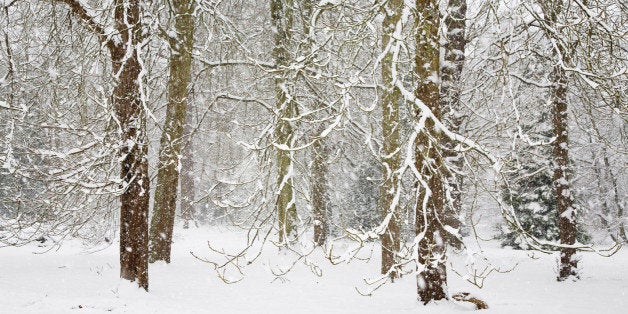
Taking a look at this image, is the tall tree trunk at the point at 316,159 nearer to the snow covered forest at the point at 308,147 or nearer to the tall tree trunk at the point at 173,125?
the snow covered forest at the point at 308,147

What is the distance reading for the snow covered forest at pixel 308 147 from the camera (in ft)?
15.7

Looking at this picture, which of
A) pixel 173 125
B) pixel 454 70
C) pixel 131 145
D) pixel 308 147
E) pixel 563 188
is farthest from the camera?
pixel 563 188

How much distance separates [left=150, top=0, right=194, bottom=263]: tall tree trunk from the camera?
384 inches

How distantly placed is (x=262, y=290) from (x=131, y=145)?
384 centimetres

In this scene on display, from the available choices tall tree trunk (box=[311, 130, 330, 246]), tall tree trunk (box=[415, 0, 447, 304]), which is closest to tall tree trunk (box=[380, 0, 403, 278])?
tall tree trunk (box=[415, 0, 447, 304])

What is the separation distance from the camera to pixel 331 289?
9336mm

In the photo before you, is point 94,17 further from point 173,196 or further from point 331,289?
point 331,289

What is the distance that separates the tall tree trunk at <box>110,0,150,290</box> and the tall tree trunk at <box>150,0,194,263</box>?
7.19 ft

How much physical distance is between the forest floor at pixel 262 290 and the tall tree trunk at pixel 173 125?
26.4 inches

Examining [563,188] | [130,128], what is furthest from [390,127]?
[563,188]

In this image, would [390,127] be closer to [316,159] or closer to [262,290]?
[316,159]

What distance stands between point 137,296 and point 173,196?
3.78 m

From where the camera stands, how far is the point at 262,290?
896 centimetres

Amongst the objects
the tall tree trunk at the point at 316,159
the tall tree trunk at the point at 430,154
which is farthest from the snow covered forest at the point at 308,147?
the tall tree trunk at the point at 316,159
